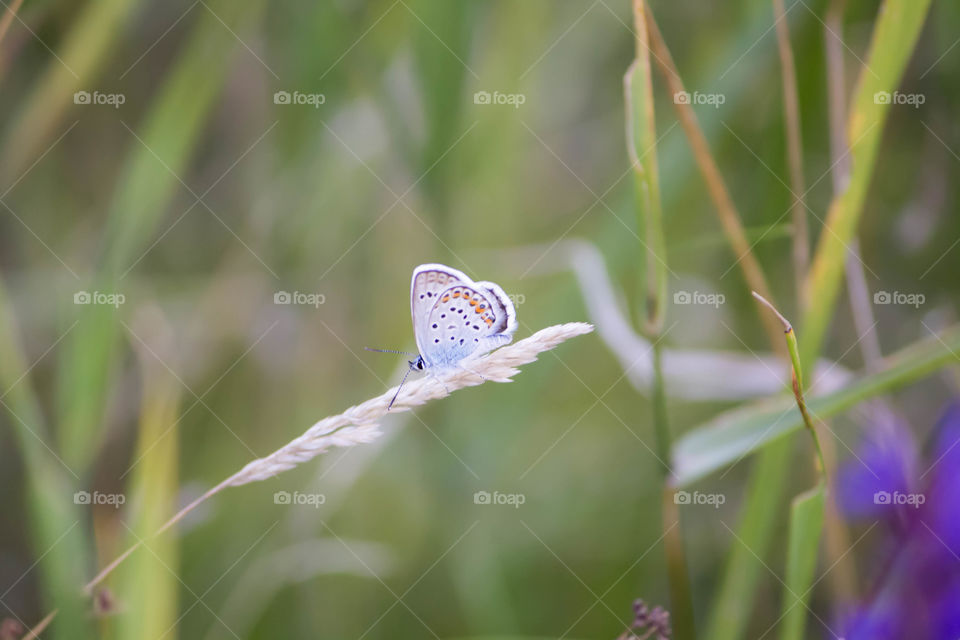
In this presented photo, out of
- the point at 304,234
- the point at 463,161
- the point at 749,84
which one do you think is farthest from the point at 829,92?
the point at 304,234

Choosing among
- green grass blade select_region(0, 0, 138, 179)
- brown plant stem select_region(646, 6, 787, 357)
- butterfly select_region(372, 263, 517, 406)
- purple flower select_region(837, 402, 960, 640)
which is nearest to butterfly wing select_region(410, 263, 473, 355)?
butterfly select_region(372, 263, 517, 406)

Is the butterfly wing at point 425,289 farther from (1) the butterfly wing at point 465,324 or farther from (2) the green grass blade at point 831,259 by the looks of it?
(2) the green grass blade at point 831,259

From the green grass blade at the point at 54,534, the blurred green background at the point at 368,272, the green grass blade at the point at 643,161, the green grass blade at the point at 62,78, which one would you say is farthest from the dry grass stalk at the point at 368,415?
the green grass blade at the point at 62,78

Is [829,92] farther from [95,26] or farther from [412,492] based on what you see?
[95,26]

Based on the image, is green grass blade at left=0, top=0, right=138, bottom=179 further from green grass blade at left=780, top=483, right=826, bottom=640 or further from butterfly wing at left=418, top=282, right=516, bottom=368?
green grass blade at left=780, top=483, right=826, bottom=640

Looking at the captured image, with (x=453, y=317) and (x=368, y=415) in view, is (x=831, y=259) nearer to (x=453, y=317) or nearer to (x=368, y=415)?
(x=453, y=317)

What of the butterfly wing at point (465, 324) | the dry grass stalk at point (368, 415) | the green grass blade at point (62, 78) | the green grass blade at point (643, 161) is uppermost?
the green grass blade at point (62, 78)
